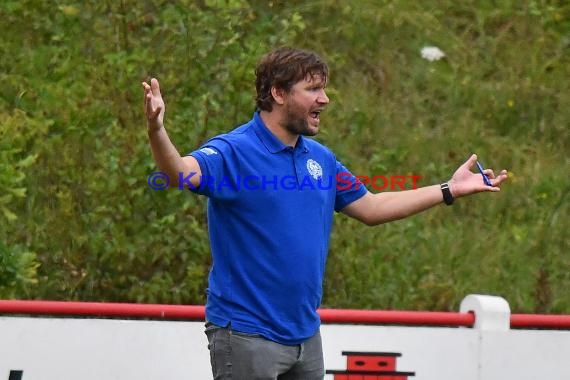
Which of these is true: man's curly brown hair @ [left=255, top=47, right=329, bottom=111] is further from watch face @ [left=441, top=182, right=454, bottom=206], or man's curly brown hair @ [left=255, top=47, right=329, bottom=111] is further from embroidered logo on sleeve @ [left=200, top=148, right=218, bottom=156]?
watch face @ [left=441, top=182, right=454, bottom=206]

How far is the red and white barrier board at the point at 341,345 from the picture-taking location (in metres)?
5.23

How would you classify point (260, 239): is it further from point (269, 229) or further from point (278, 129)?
point (278, 129)

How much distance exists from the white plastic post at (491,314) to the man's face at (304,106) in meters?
1.87

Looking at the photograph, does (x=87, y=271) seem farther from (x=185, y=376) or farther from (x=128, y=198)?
(x=185, y=376)

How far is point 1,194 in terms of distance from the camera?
6.95 metres

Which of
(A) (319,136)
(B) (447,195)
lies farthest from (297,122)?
(A) (319,136)

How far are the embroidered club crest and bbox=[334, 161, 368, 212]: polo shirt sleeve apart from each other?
170mm

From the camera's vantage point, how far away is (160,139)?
3762 millimetres

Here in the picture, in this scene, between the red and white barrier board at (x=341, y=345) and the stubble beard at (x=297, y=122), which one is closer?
the stubble beard at (x=297, y=122)

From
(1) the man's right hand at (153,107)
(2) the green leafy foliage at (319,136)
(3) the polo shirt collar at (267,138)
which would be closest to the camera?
(1) the man's right hand at (153,107)

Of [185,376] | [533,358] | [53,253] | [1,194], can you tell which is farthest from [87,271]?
[533,358]

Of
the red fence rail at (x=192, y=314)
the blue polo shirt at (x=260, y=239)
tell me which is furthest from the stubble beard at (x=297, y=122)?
the red fence rail at (x=192, y=314)

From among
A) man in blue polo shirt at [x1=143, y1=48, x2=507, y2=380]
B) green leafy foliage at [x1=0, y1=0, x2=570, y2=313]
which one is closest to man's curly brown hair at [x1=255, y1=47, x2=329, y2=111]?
man in blue polo shirt at [x1=143, y1=48, x2=507, y2=380]

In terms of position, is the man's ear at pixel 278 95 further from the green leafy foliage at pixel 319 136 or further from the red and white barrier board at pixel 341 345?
the green leafy foliage at pixel 319 136
